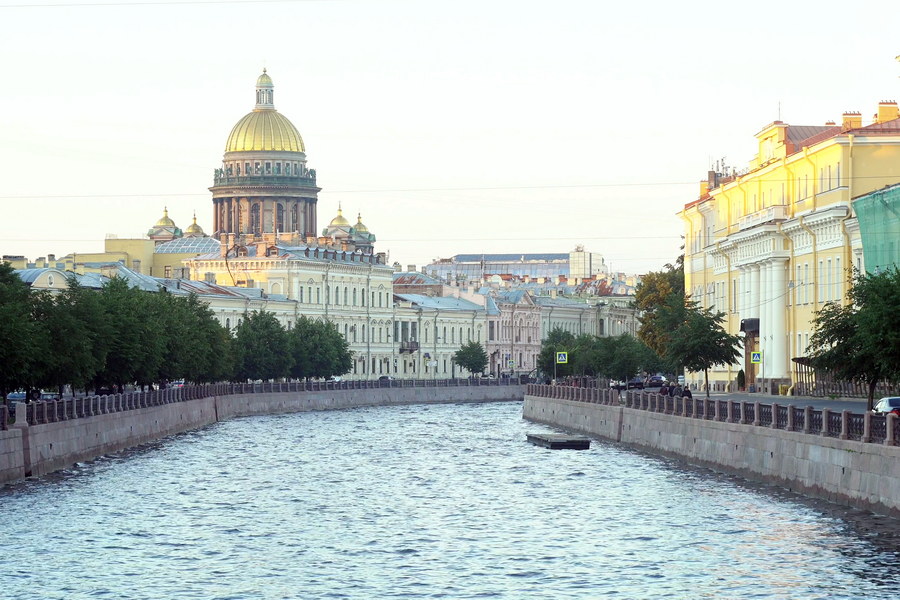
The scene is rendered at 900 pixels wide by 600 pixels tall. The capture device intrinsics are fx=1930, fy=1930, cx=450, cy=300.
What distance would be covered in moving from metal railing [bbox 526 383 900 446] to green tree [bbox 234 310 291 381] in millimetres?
41976

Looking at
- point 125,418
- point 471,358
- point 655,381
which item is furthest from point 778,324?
point 471,358

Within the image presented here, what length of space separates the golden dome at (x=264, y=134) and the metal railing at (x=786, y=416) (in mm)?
112327

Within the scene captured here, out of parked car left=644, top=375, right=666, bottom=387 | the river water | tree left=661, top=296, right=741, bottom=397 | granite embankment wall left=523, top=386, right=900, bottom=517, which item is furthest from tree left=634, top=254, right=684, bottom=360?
the river water

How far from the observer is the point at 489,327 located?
517 ft

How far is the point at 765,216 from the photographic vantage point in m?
73.1

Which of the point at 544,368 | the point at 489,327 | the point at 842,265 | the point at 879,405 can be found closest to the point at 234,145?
the point at 489,327

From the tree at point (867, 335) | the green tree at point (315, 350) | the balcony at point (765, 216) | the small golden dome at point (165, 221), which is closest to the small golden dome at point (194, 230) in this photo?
the small golden dome at point (165, 221)

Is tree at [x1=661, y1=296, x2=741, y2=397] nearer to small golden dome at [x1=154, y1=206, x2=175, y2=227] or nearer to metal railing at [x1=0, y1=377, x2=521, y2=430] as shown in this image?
metal railing at [x1=0, y1=377, x2=521, y2=430]

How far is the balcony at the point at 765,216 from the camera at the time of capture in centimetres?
7138

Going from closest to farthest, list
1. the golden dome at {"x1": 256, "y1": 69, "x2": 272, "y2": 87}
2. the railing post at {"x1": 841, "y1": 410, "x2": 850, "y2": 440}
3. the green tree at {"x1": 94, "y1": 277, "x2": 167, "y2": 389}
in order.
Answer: the railing post at {"x1": 841, "y1": 410, "x2": 850, "y2": 440}
the green tree at {"x1": 94, "y1": 277, "x2": 167, "y2": 389}
the golden dome at {"x1": 256, "y1": 69, "x2": 272, "y2": 87}

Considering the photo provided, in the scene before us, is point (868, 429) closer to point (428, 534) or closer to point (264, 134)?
point (428, 534)

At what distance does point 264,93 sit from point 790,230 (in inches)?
4308

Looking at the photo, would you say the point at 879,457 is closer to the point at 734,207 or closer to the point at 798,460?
the point at 798,460

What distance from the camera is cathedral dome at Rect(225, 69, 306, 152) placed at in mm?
169000
